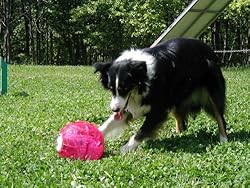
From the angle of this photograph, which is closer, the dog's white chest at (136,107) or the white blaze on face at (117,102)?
the white blaze on face at (117,102)

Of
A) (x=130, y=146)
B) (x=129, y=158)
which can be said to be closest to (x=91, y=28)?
(x=130, y=146)

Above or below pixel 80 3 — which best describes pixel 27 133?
below

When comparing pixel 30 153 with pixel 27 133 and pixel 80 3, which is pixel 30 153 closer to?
pixel 27 133

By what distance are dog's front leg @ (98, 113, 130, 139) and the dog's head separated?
600mm

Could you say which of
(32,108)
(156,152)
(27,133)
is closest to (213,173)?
(156,152)

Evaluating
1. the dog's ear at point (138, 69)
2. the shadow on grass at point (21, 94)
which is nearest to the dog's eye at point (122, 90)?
the dog's ear at point (138, 69)

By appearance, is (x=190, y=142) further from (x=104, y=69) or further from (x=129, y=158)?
(x=104, y=69)

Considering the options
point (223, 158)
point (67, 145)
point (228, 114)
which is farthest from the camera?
point (228, 114)

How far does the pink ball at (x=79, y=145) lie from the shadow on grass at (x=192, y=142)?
28.7 inches

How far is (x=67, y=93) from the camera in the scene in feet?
40.4

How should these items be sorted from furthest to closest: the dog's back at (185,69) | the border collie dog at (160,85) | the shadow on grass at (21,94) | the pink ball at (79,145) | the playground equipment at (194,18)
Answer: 1. the playground equipment at (194,18)
2. the shadow on grass at (21,94)
3. the dog's back at (185,69)
4. the border collie dog at (160,85)
5. the pink ball at (79,145)

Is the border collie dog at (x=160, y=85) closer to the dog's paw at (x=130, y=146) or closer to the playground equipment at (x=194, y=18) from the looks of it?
the dog's paw at (x=130, y=146)

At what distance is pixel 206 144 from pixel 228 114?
2113 mm

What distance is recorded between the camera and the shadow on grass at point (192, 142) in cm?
572
